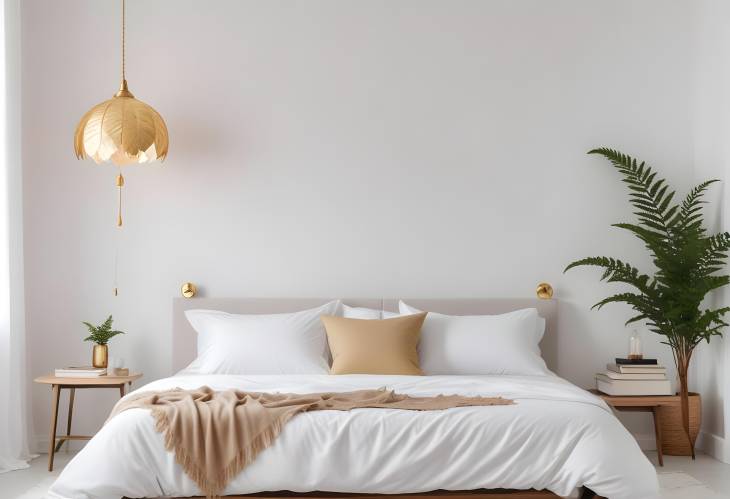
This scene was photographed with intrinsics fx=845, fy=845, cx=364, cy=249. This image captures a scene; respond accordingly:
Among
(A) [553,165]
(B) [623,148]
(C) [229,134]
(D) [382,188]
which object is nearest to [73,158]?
(C) [229,134]

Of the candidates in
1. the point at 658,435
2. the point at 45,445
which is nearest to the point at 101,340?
the point at 45,445

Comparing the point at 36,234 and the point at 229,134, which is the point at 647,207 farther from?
the point at 36,234

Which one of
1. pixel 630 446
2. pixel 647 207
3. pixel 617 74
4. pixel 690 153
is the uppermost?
pixel 617 74

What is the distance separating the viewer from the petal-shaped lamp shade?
4871mm

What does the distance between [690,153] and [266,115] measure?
275 cm

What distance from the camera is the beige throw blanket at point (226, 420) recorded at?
336cm

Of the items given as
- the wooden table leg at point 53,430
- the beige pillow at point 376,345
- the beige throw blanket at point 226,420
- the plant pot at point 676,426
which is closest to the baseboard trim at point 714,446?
the plant pot at point 676,426

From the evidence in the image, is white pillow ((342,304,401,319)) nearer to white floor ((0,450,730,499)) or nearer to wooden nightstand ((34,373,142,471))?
wooden nightstand ((34,373,142,471))

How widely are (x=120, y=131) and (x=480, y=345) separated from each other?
2.41 meters

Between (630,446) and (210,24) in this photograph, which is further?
(210,24)

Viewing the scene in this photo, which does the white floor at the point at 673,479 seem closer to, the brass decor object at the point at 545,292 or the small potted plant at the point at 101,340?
the small potted plant at the point at 101,340

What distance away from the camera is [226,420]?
345 cm

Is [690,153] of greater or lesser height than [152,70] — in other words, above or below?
below

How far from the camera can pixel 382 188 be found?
5.43 meters
